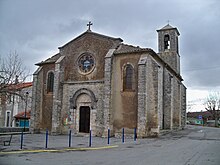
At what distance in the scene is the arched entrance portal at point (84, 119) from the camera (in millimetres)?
22438

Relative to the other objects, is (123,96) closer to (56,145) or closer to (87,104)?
(87,104)

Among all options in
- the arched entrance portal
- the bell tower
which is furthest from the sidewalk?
the bell tower

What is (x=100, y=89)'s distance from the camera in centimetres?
2191

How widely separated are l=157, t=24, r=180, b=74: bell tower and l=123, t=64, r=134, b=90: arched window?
45.0 ft

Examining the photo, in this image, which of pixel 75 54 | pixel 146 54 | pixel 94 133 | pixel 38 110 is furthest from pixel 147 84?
pixel 38 110

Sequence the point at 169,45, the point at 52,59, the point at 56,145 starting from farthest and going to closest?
the point at 169,45, the point at 52,59, the point at 56,145

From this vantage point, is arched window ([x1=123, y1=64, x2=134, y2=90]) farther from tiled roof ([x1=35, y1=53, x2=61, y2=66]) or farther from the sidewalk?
tiled roof ([x1=35, y1=53, x2=61, y2=66])

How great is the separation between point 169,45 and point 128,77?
47.9ft

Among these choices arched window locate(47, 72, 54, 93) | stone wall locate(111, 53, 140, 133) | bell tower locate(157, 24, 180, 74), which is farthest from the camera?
bell tower locate(157, 24, 180, 74)

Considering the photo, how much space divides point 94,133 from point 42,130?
6.27 metres

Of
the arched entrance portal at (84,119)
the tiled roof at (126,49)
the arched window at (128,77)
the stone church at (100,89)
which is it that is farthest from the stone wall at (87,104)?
the tiled roof at (126,49)

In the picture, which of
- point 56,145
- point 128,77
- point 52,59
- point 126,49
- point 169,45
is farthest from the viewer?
point 169,45

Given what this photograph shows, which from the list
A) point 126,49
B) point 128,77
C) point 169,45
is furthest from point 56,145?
point 169,45

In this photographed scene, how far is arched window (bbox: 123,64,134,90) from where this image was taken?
68.9 feet
